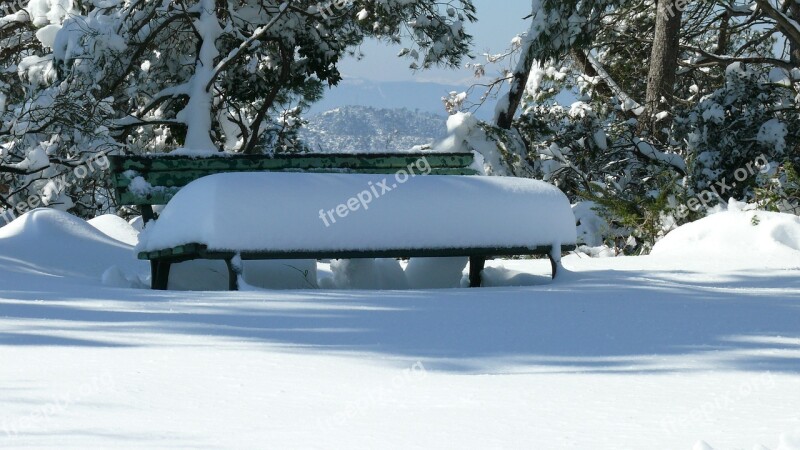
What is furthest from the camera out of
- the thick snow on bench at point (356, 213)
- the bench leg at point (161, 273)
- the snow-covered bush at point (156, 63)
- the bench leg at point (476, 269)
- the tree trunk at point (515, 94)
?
the tree trunk at point (515, 94)

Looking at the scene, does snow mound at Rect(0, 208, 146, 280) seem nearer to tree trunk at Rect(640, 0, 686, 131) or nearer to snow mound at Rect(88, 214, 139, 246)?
snow mound at Rect(88, 214, 139, 246)

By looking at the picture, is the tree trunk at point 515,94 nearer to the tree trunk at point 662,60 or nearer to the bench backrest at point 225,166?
the tree trunk at point 662,60

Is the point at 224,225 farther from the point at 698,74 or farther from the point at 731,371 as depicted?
the point at 698,74

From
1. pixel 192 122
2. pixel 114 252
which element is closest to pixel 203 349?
pixel 114 252

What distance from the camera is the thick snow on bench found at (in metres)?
5.82

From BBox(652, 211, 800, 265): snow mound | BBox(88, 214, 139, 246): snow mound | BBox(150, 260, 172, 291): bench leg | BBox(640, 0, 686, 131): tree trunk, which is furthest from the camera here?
BBox(640, 0, 686, 131): tree trunk

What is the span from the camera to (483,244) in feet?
20.9

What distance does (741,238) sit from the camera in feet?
26.6

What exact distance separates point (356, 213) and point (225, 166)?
1.53 m

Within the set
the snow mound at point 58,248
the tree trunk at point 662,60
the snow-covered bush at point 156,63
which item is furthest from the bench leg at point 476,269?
the tree trunk at point 662,60

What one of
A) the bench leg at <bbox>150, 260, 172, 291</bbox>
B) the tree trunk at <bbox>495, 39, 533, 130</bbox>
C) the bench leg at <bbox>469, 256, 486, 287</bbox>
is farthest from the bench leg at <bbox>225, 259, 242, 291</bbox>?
Answer: the tree trunk at <bbox>495, 39, 533, 130</bbox>

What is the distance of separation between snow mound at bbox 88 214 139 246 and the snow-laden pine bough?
264cm

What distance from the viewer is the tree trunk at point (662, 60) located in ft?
47.0

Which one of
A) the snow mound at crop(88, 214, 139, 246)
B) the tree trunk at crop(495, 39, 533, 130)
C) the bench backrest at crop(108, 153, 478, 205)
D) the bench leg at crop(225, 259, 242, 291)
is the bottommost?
the snow mound at crop(88, 214, 139, 246)
